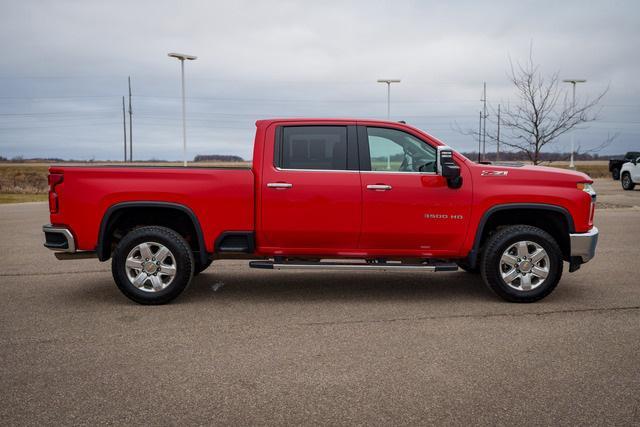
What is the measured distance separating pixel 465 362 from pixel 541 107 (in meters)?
16.8

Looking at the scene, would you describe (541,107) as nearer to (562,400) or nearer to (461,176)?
(461,176)

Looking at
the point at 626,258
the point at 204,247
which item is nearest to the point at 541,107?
the point at 626,258

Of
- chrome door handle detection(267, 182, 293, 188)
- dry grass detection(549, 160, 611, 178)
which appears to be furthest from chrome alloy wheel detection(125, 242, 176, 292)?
dry grass detection(549, 160, 611, 178)

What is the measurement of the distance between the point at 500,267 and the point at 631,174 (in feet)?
82.4

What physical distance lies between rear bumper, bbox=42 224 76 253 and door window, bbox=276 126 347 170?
7.59ft

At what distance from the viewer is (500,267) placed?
645cm

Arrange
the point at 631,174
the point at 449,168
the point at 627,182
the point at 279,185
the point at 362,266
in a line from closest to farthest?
the point at 449,168 < the point at 279,185 < the point at 362,266 < the point at 631,174 < the point at 627,182

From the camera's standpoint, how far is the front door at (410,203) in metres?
6.36

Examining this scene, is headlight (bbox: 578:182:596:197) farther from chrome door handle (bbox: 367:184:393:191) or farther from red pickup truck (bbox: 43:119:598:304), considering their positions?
chrome door handle (bbox: 367:184:393:191)

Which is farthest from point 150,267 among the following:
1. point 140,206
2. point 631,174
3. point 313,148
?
point 631,174

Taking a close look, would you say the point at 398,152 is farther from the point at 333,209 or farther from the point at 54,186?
the point at 54,186

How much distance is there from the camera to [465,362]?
14.9 ft

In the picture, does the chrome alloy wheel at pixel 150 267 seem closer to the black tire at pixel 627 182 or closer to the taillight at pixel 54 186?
the taillight at pixel 54 186

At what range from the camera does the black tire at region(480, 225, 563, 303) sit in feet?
21.1
